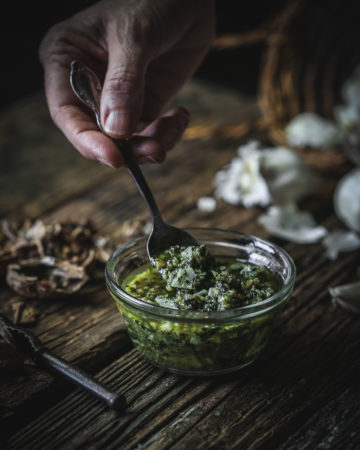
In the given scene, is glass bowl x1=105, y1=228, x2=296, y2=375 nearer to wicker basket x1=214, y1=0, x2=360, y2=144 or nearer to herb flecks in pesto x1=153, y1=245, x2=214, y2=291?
herb flecks in pesto x1=153, y1=245, x2=214, y2=291

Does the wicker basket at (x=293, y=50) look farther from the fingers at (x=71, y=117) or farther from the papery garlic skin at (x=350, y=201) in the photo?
the fingers at (x=71, y=117)

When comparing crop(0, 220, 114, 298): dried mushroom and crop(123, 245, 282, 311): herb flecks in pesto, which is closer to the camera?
crop(123, 245, 282, 311): herb flecks in pesto

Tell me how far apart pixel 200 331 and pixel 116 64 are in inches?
30.9

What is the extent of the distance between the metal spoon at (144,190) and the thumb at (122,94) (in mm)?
62

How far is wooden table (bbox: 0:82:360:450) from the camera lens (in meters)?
1.10

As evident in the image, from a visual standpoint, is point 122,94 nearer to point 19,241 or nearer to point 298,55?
point 19,241

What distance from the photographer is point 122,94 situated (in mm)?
1357

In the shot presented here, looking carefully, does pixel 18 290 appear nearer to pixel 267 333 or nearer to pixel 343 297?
pixel 267 333

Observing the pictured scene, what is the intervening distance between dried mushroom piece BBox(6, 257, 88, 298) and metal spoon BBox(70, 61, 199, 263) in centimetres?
33

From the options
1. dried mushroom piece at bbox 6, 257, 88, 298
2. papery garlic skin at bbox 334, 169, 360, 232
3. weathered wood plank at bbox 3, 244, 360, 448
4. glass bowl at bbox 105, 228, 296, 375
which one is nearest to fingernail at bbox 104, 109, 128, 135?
glass bowl at bbox 105, 228, 296, 375

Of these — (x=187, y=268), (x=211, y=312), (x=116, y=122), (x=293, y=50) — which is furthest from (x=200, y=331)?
(x=293, y=50)

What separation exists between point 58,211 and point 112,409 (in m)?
1.13

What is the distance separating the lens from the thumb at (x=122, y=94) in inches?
52.9

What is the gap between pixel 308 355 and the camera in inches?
53.0
